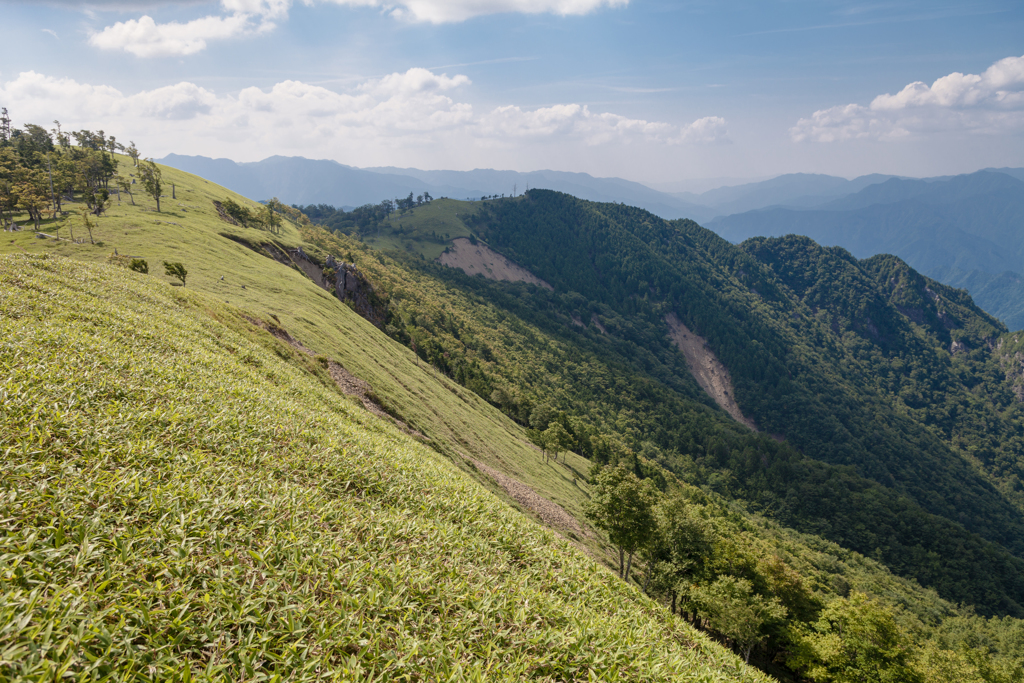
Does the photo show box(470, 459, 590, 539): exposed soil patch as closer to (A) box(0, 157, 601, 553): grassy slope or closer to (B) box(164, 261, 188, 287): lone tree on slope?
(A) box(0, 157, 601, 553): grassy slope

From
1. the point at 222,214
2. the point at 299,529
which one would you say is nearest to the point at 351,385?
the point at 299,529

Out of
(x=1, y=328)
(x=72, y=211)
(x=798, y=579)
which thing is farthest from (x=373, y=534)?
(x=72, y=211)

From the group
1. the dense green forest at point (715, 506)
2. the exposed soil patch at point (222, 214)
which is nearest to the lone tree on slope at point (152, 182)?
the exposed soil patch at point (222, 214)

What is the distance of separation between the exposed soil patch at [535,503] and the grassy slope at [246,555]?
2226cm

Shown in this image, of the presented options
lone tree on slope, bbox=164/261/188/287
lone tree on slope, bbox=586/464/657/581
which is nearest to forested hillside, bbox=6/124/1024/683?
lone tree on slope, bbox=586/464/657/581

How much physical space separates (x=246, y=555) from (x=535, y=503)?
3468 centimetres

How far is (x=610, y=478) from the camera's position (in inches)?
1385

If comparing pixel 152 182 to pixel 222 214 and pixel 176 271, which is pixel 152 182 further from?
pixel 176 271

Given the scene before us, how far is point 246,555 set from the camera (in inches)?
329

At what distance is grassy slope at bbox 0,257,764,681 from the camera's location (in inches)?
246

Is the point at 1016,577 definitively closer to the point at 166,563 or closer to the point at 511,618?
the point at 511,618

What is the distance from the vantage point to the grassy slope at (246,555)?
6258 mm

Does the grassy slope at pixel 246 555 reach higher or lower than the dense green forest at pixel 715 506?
higher

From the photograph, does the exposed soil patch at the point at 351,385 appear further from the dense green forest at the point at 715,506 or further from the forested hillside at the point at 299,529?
the dense green forest at the point at 715,506
